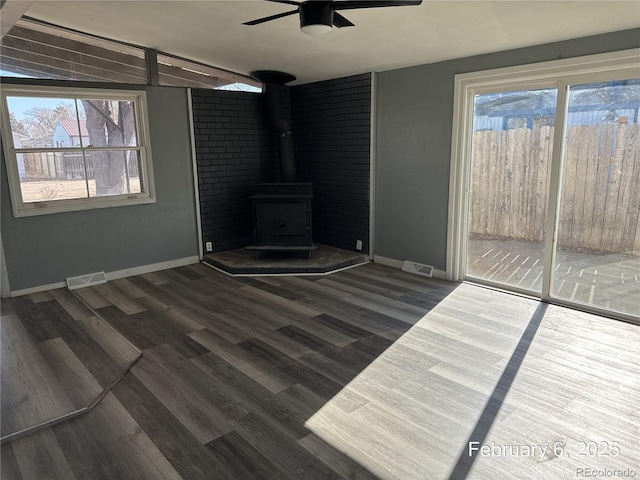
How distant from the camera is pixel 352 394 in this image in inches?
101

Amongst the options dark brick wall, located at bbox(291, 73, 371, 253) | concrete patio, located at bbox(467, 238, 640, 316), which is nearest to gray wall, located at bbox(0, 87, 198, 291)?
dark brick wall, located at bbox(291, 73, 371, 253)

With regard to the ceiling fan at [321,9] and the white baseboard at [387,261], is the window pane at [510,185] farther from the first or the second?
the ceiling fan at [321,9]

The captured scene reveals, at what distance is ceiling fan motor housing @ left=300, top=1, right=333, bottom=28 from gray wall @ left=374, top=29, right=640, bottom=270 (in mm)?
2047

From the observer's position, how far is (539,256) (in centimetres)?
398

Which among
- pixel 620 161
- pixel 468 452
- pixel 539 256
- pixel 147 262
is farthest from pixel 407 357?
pixel 147 262

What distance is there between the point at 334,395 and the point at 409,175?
291 cm

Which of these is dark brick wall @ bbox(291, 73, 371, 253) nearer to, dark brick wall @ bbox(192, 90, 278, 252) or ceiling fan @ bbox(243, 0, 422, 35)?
dark brick wall @ bbox(192, 90, 278, 252)

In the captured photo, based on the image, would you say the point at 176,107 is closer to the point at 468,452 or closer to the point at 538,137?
the point at 538,137

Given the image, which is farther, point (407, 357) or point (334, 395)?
point (407, 357)

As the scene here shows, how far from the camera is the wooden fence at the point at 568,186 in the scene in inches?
133

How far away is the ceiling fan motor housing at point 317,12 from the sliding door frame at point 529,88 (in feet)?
6.64

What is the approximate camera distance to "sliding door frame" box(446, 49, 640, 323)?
330 centimetres

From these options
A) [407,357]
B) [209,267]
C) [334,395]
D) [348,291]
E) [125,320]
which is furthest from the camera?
[209,267]

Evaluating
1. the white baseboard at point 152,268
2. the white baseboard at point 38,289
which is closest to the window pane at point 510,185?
the white baseboard at point 152,268
